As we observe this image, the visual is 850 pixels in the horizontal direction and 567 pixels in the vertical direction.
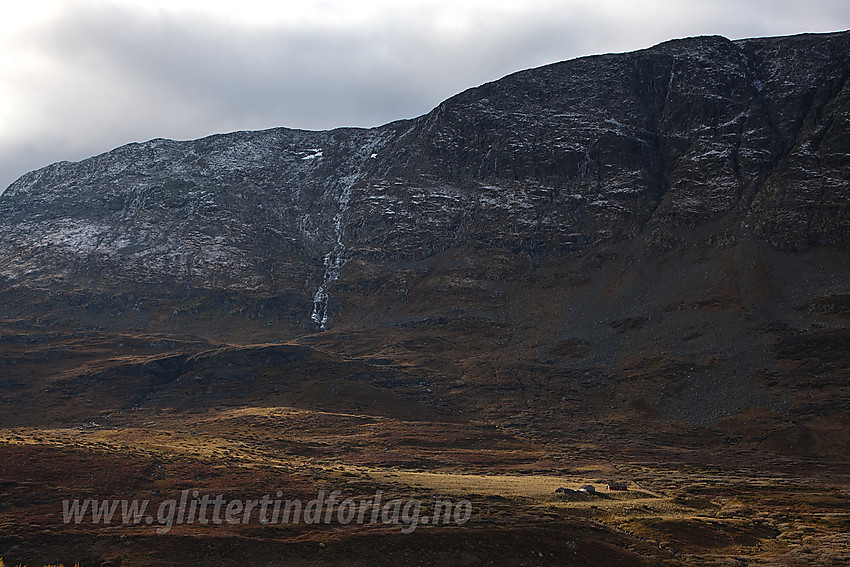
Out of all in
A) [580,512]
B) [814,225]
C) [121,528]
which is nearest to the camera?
[121,528]

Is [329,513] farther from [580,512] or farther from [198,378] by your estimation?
[198,378]

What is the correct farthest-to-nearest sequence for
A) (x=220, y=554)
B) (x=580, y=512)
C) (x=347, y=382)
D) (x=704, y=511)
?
(x=347, y=382), (x=704, y=511), (x=580, y=512), (x=220, y=554)

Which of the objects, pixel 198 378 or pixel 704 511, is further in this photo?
pixel 198 378

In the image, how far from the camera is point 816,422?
4277 inches

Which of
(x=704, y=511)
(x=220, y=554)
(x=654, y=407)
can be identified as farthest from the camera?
(x=654, y=407)

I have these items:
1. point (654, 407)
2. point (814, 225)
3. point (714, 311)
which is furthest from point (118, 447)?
point (814, 225)

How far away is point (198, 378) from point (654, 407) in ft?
333

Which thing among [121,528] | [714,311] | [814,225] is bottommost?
[121,528]

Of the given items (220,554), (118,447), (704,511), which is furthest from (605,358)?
(220,554)

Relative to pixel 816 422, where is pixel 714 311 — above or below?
above

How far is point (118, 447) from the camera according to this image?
74312 millimetres

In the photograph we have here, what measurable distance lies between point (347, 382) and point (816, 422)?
92.4 meters

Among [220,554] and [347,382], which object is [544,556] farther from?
[347,382]

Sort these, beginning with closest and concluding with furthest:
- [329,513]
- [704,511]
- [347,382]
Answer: [329,513]
[704,511]
[347,382]
